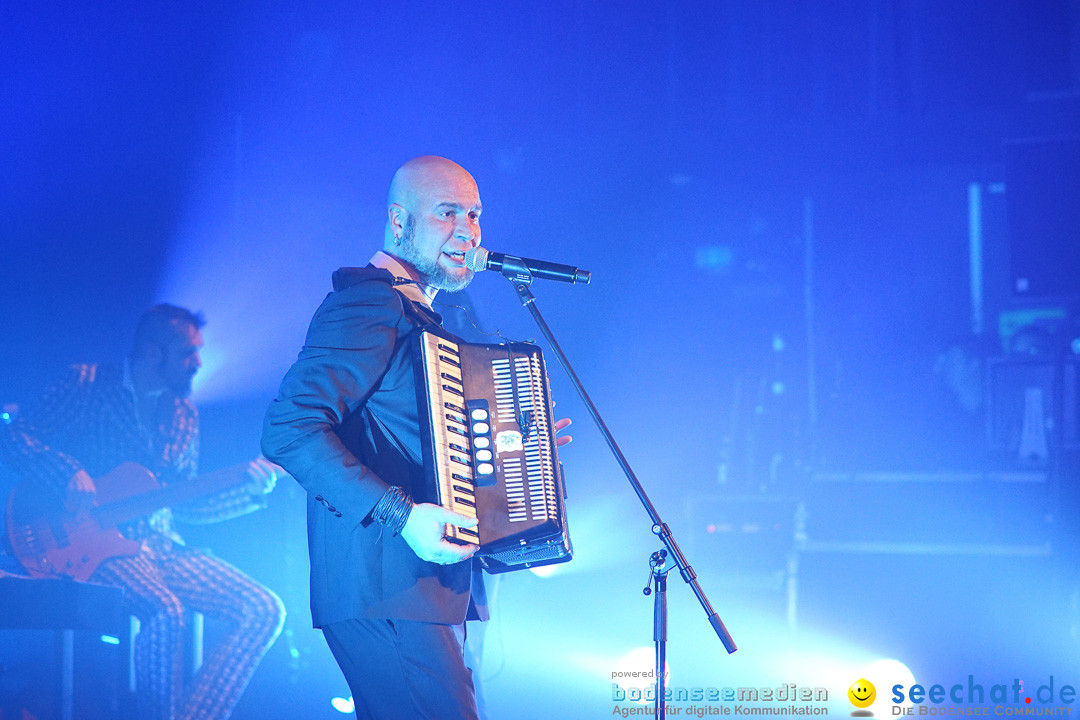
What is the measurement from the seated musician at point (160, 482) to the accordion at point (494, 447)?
2694mm

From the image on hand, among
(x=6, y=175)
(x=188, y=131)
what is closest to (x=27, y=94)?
(x=6, y=175)

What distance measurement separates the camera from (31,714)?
447 cm

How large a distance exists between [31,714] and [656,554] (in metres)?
3.54

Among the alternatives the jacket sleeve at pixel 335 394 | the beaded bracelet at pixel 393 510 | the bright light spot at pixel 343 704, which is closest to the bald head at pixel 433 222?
the jacket sleeve at pixel 335 394

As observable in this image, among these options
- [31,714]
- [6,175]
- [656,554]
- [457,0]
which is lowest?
[31,714]

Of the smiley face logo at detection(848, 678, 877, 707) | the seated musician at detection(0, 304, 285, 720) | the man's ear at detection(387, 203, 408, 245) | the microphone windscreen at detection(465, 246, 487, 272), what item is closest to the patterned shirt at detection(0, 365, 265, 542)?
the seated musician at detection(0, 304, 285, 720)

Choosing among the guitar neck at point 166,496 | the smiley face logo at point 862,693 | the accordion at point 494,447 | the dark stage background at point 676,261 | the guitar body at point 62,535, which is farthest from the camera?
the dark stage background at point 676,261

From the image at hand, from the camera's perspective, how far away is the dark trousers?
7.09ft

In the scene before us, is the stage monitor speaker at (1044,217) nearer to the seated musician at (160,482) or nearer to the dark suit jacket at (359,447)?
the seated musician at (160,482)

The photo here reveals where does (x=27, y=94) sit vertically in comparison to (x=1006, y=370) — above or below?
above

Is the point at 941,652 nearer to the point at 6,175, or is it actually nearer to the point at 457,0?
the point at 457,0

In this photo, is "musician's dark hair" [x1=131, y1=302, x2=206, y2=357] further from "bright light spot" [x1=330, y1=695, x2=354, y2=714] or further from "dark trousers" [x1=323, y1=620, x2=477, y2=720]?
"dark trousers" [x1=323, y1=620, x2=477, y2=720]

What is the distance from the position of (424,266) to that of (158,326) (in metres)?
2.85

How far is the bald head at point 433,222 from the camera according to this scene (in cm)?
261
